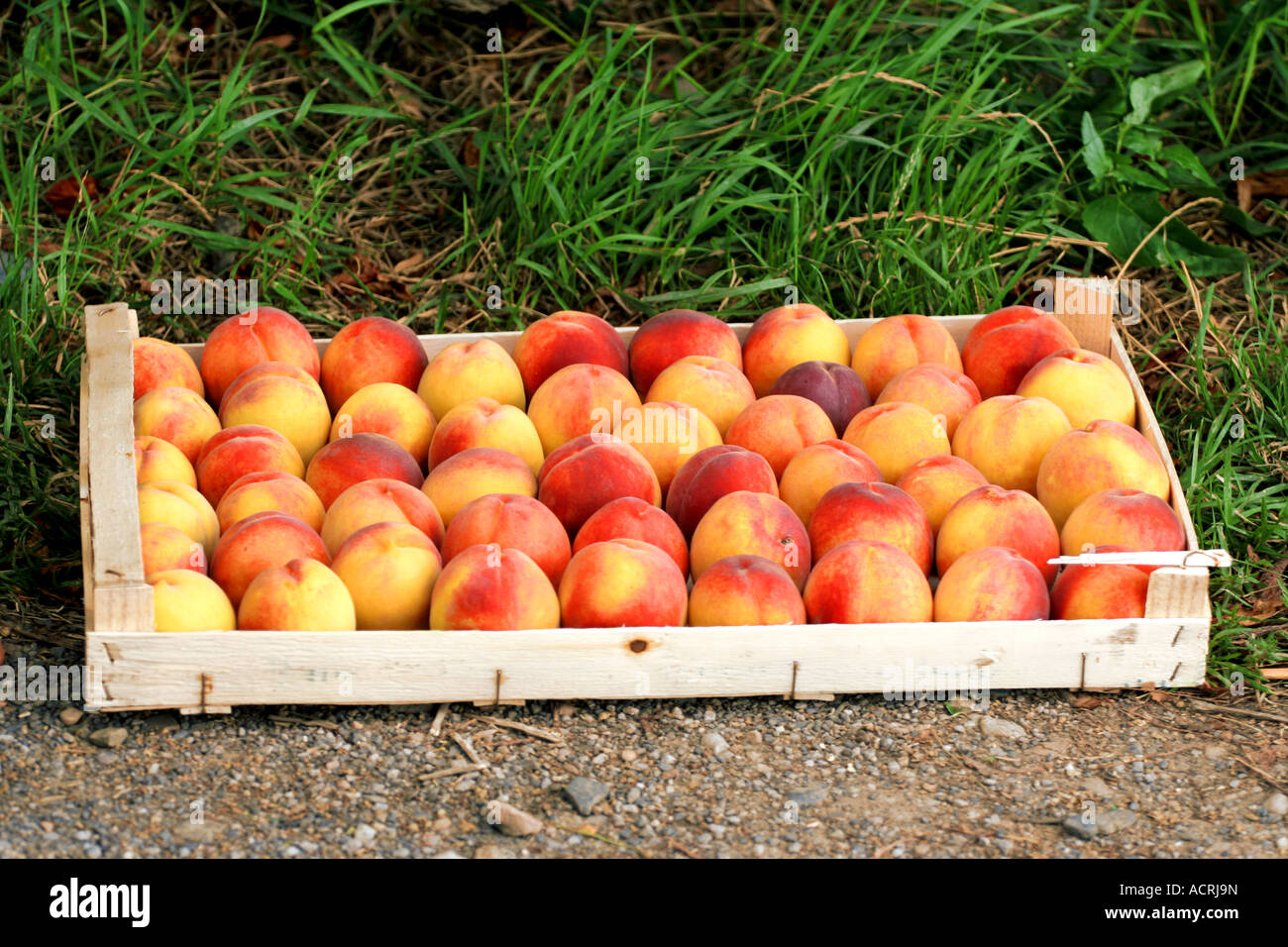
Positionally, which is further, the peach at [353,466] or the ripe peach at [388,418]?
the ripe peach at [388,418]

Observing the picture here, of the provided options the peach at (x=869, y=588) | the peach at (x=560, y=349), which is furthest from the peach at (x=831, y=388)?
the peach at (x=869, y=588)

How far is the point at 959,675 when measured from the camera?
2.48 m

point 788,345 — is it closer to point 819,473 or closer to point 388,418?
point 819,473

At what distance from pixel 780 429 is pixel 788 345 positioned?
0.44m

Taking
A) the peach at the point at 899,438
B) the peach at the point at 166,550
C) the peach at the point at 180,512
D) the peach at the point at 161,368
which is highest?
the peach at the point at 161,368

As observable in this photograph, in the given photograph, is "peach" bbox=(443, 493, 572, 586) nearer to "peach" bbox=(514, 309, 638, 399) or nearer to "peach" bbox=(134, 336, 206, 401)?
"peach" bbox=(514, 309, 638, 399)

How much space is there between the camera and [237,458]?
2867 mm

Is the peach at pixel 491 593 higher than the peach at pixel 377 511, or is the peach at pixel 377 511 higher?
the peach at pixel 377 511

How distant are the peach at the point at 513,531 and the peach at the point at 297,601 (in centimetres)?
25

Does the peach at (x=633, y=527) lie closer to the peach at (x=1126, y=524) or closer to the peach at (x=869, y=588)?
the peach at (x=869, y=588)

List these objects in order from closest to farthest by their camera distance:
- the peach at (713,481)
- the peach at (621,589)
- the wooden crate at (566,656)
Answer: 1. the wooden crate at (566,656)
2. the peach at (621,589)
3. the peach at (713,481)

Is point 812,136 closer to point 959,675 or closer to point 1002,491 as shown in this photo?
point 1002,491

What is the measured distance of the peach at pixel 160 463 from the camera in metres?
2.78

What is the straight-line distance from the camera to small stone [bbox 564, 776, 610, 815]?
2219mm
